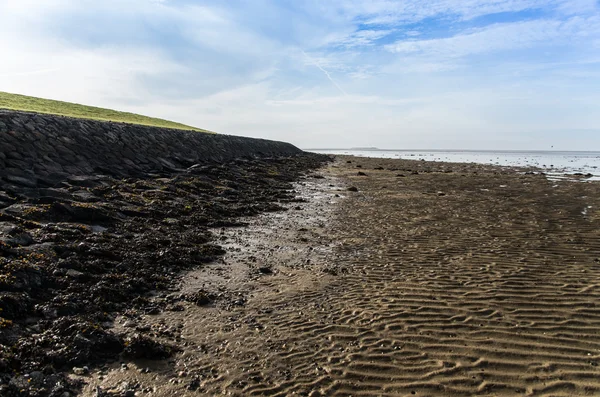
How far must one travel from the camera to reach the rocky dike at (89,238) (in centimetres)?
520

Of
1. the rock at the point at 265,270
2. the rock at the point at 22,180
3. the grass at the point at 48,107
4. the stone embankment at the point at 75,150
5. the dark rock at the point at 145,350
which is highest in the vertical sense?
the grass at the point at 48,107

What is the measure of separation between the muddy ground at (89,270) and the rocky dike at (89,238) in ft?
0.07

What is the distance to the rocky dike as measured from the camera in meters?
5.20

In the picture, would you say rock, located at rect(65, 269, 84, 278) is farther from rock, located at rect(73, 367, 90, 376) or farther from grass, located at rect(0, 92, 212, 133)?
grass, located at rect(0, 92, 212, 133)

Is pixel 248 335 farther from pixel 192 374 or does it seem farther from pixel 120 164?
pixel 120 164

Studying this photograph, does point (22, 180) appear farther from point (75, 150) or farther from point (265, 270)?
point (265, 270)

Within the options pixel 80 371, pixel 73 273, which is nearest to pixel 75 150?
pixel 73 273

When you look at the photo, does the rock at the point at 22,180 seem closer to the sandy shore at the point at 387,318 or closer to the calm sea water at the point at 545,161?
the sandy shore at the point at 387,318

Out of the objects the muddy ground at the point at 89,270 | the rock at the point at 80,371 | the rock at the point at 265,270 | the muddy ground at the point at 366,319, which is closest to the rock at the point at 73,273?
the muddy ground at the point at 89,270

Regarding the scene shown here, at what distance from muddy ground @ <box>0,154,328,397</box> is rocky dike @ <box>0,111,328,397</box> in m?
0.02

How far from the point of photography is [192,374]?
495 cm

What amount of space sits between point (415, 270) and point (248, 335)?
16.0 ft

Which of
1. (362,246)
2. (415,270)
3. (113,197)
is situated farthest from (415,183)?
(113,197)

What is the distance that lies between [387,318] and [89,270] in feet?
20.8
